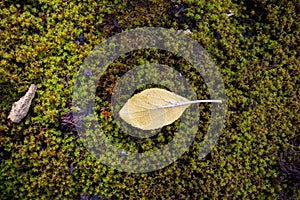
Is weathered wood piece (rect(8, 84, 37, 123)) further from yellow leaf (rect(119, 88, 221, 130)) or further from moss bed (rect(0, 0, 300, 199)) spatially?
yellow leaf (rect(119, 88, 221, 130))

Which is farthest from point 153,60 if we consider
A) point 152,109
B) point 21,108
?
point 21,108

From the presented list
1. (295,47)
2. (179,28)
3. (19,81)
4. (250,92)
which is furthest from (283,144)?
(19,81)

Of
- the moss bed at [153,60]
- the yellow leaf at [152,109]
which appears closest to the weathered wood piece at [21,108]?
the moss bed at [153,60]

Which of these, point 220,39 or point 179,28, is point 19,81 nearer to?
point 179,28

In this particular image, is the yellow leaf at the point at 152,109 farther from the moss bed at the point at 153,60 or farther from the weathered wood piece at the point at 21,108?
the weathered wood piece at the point at 21,108

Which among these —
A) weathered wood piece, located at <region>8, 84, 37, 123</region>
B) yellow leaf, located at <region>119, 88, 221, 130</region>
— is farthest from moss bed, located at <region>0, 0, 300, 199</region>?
yellow leaf, located at <region>119, 88, 221, 130</region>
